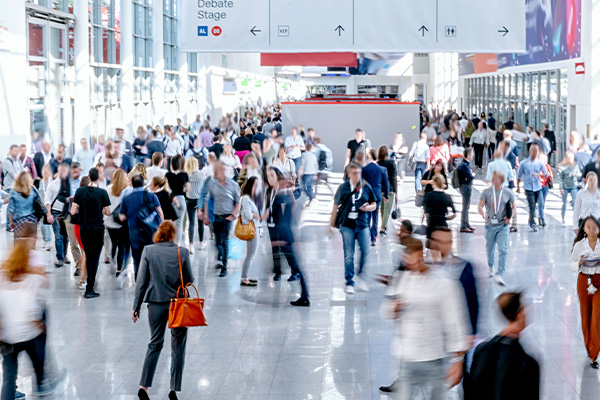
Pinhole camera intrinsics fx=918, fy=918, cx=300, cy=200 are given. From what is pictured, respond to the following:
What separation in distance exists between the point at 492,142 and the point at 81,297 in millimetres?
23499

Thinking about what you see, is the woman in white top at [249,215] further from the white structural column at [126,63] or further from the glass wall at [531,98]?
the white structural column at [126,63]

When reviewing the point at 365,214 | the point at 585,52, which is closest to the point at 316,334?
the point at 365,214

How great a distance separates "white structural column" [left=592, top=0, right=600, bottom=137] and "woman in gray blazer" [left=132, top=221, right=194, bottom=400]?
1961 centimetres

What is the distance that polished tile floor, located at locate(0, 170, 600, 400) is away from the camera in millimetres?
8047

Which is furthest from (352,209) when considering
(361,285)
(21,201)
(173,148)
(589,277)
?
(173,148)

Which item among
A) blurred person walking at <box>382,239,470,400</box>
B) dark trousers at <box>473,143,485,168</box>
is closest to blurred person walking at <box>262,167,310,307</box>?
blurred person walking at <box>382,239,470,400</box>

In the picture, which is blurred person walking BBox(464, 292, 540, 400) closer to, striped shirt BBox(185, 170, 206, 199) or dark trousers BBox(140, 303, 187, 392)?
dark trousers BBox(140, 303, 187, 392)

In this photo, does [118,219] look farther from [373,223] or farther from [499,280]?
[499,280]

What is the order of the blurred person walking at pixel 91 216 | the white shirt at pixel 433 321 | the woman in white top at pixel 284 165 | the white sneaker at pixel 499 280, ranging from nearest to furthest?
the white shirt at pixel 433 321 → the blurred person walking at pixel 91 216 → the white sneaker at pixel 499 280 → the woman in white top at pixel 284 165

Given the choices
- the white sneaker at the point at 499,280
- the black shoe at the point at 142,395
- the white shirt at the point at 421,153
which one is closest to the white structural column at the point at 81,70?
the white shirt at the point at 421,153

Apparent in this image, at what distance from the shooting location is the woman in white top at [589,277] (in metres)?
8.48

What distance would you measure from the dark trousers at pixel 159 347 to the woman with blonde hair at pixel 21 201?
5.11 meters

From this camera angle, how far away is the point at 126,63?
30734 millimetres

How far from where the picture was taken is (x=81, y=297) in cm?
1180
